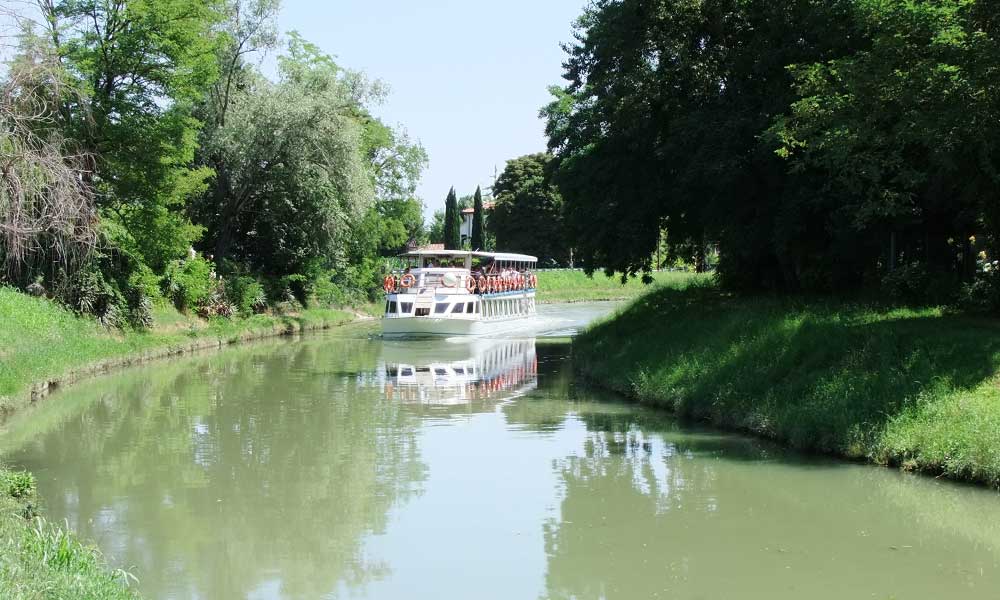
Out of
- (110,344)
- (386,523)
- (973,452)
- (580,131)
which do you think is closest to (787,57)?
(580,131)

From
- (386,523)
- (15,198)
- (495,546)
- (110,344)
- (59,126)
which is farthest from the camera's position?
(110,344)

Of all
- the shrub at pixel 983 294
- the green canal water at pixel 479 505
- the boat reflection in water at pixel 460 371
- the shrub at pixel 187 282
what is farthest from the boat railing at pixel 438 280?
the shrub at pixel 983 294

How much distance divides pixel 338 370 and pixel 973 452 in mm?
19305

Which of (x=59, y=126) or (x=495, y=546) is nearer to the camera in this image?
(x=495, y=546)

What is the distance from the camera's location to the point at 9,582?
7203mm

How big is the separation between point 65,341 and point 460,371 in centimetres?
1103

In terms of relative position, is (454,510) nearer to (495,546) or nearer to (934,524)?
(495,546)

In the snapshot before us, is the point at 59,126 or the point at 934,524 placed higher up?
the point at 59,126

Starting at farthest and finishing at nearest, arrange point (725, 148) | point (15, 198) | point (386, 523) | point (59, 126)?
point (59, 126)
point (725, 148)
point (15, 198)
point (386, 523)

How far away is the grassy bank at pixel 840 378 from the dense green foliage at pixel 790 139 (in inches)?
84.4

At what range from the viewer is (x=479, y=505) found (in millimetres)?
13320

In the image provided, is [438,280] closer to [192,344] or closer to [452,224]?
[192,344]

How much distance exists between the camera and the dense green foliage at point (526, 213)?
81.5m

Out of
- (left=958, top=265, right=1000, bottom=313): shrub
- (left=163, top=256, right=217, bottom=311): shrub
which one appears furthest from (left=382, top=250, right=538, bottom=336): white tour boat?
(left=958, top=265, right=1000, bottom=313): shrub
